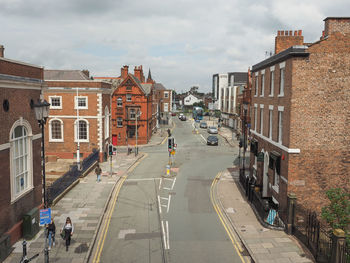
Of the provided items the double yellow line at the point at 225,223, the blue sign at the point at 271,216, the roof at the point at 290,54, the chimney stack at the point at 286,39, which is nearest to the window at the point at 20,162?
the double yellow line at the point at 225,223

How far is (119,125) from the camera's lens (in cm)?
5172

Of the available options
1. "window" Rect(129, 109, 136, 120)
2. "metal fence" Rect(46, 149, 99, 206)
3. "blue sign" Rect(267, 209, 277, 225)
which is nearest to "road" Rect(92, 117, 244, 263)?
"blue sign" Rect(267, 209, 277, 225)

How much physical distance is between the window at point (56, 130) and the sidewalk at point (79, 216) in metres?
7.85

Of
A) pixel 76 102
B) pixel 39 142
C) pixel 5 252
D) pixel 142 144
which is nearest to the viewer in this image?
pixel 5 252

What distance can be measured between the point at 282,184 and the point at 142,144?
35.1 meters

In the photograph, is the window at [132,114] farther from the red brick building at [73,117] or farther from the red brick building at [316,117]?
the red brick building at [316,117]

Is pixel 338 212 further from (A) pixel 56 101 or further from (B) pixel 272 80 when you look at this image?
(A) pixel 56 101

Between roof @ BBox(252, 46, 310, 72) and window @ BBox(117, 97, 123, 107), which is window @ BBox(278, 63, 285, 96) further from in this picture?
window @ BBox(117, 97, 123, 107)

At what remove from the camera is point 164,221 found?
19141 millimetres

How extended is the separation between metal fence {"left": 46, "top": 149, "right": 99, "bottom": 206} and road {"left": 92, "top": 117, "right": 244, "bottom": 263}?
3850 millimetres

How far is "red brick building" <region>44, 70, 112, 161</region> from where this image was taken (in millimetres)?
35625

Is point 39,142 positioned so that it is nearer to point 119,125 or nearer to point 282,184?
point 282,184

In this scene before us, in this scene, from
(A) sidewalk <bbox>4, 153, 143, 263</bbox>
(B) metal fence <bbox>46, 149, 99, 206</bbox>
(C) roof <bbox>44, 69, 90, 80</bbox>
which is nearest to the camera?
(A) sidewalk <bbox>4, 153, 143, 263</bbox>

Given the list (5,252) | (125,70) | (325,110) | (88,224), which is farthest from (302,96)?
(125,70)
